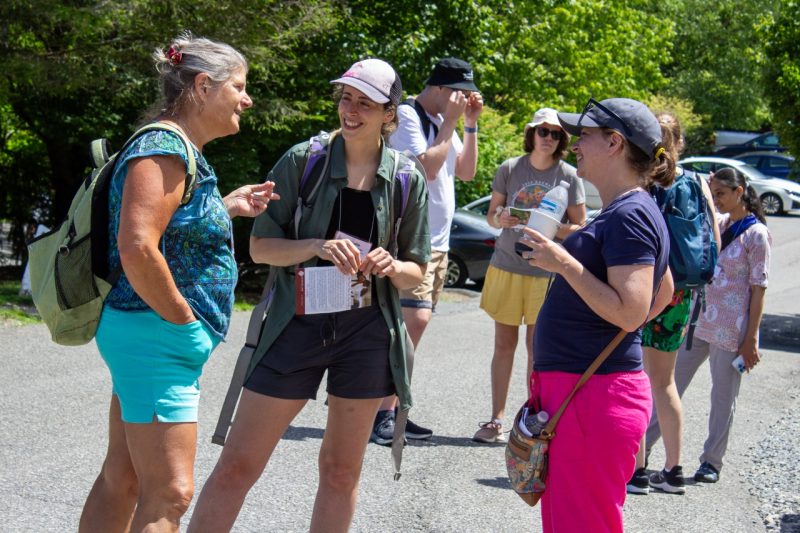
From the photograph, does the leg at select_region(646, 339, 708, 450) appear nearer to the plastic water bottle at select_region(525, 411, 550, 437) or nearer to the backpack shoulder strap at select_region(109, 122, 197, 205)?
the plastic water bottle at select_region(525, 411, 550, 437)

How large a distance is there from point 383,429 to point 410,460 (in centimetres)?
31

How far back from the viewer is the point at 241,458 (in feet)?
11.9

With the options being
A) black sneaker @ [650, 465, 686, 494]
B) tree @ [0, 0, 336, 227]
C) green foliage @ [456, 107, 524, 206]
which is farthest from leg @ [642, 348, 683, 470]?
green foliage @ [456, 107, 524, 206]

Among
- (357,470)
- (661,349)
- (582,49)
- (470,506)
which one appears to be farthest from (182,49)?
(582,49)

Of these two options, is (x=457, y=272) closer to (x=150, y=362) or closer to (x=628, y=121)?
(x=628, y=121)

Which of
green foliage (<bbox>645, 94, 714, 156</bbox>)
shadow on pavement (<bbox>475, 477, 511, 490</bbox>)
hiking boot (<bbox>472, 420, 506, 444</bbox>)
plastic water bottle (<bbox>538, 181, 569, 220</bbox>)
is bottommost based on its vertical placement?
green foliage (<bbox>645, 94, 714, 156</bbox>)

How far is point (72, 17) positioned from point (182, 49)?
7.68 metres

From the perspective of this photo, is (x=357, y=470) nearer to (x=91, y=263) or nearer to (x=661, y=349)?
(x=91, y=263)

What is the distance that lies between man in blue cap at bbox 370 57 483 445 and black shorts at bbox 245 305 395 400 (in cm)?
209

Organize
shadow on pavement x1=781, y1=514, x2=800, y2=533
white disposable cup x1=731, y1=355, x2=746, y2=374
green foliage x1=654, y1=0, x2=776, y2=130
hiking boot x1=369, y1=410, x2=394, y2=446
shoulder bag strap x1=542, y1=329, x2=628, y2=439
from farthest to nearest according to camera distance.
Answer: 1. green foliage x1=654, y1=0, x2=776, y2=130
2. hiking boot x1=369, y1=410, x2=394, y2=446
3. white disposable cup x1=731, y1=355, x2=746, y2=374
4. shadow on pavement x1=781, y1=514, x2=800, y2=533
5. shoulder bag strap x1=542, y1=329, x2=628, y2=439

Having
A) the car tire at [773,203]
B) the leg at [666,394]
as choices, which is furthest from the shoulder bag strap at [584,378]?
the car tire at [773,203]

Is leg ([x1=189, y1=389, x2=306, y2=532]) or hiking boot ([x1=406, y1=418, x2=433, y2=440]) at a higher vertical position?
leg ([x1=189, y1=389, x2=306, y2=532])

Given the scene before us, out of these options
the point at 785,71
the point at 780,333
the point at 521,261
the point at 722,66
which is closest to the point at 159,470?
the point at 521,261

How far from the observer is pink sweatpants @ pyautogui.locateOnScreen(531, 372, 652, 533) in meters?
3.28
